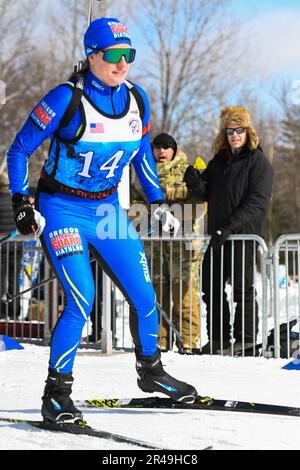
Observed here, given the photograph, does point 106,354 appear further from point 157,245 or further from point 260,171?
point 260,171

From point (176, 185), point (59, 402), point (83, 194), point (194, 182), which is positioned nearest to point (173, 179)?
point (176, 185)

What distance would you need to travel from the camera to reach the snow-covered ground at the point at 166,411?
13.4ft

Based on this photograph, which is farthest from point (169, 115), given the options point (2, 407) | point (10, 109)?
point (2, 407)

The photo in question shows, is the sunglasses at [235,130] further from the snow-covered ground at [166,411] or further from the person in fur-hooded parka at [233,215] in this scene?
the snow-covered ground at [166,411]

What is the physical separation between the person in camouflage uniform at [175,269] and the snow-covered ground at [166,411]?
555 mm

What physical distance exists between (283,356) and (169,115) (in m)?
23.7

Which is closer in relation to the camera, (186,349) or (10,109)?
(186,349)

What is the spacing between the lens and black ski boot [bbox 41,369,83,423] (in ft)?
14.5

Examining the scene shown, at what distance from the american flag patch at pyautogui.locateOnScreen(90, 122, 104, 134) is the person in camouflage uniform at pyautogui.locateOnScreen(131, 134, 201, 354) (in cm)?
370

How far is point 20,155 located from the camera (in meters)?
4.57

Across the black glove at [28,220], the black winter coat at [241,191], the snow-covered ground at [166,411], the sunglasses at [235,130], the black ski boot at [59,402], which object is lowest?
the snow-covered ground at [166,411]

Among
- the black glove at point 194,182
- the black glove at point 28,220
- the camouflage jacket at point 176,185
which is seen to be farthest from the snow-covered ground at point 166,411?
the black glove at point 194,182

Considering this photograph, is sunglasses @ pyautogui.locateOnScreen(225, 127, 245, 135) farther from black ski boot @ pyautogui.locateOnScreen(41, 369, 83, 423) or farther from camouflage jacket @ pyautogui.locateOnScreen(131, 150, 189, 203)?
black ski boot @ pyautogui.locateOnScreen(41, 369, 83, 423)

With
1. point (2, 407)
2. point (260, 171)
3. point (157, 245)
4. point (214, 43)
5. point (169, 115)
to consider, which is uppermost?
point (214, 43)
